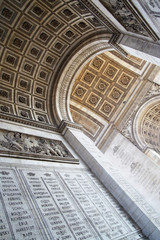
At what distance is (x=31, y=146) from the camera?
31.1 ft

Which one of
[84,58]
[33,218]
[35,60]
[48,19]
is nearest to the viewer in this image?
[33,218]

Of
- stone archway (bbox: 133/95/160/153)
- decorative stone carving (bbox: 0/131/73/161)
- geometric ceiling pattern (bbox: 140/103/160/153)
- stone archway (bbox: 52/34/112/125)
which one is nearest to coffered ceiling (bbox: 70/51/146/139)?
stone archway (bbox: 133/95/160/153)

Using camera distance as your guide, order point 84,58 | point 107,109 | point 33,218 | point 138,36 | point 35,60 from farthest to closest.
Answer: point 107,109 < point 84,58 < point 35,60 < point 138,36 < point 33,218

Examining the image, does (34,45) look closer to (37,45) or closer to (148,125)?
(37,45)

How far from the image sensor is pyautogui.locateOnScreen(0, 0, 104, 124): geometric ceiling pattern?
1104 centimetres

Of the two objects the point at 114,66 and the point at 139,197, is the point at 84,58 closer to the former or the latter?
the point at 114,66

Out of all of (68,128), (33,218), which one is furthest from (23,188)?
(68,128)

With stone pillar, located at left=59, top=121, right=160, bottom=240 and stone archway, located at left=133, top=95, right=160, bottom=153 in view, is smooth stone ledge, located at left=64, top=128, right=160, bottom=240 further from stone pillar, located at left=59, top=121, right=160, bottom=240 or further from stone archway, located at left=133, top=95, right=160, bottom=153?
stone archway, located at left=133, top=95, right=160, bottom=153

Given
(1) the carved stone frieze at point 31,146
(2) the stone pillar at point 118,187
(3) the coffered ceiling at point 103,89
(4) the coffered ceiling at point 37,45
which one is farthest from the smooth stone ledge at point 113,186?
(3) the coffered ceiling at point 103,89

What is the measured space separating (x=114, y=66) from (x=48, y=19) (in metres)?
7.47

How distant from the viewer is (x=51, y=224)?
18.8ft

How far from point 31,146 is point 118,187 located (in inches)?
163

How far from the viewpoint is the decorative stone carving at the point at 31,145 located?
848cm

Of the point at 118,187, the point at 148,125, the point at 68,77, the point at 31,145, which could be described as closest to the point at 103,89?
the point at 68,77
